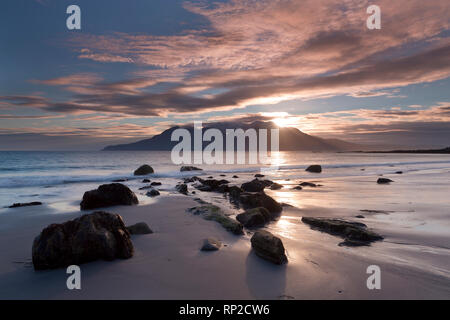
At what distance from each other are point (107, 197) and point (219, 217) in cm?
511

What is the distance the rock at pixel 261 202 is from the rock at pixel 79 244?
5597 millimetres

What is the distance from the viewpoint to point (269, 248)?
466 cm

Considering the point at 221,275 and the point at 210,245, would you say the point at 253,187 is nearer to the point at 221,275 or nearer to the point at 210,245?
the point at 210,245

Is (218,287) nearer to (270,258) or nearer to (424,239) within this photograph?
(270,258)

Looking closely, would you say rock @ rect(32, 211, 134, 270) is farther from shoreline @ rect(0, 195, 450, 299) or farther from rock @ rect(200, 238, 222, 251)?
rock @ rect(200, 238, 222, 251)

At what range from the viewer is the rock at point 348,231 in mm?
5840

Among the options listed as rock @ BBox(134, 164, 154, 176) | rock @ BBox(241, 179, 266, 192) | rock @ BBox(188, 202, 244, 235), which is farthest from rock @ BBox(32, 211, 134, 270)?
rock @ BBox(134, 164, 154, 176)

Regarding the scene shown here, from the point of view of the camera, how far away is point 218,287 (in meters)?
3.75

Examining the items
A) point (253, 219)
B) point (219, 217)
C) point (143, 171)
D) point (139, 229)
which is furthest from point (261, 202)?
point (143, 171)

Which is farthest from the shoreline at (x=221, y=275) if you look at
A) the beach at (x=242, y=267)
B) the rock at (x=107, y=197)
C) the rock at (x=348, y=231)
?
the rock at (x=107, y=197)

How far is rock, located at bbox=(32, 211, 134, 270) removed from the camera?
427 cm
